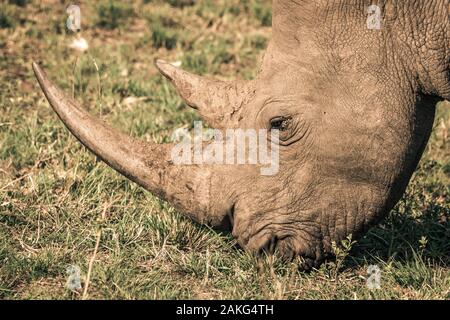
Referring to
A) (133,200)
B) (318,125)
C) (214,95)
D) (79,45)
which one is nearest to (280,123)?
(318,125)

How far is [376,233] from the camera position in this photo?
665 cm

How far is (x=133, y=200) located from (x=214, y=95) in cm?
133

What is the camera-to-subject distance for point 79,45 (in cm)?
936

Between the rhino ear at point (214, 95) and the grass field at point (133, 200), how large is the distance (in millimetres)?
879

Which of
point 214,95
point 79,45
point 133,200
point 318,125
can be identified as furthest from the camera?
point 79,45

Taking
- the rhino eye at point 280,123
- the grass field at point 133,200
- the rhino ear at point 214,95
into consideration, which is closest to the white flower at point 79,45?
the grass field at point 133,200

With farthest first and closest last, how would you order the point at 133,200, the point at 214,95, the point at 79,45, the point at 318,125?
1. the point at 79,45
2. the point at 133,200
3. the point at 214,95
4. the point at 318,125

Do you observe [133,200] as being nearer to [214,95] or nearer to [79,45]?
[214,95]

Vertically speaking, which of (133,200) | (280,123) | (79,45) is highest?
(280,123)

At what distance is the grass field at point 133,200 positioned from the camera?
5836 millimetres

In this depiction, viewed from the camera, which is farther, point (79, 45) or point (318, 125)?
point (79, 45)

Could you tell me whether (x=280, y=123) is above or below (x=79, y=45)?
above

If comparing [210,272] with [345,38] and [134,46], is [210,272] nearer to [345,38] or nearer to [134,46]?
[345,38]
